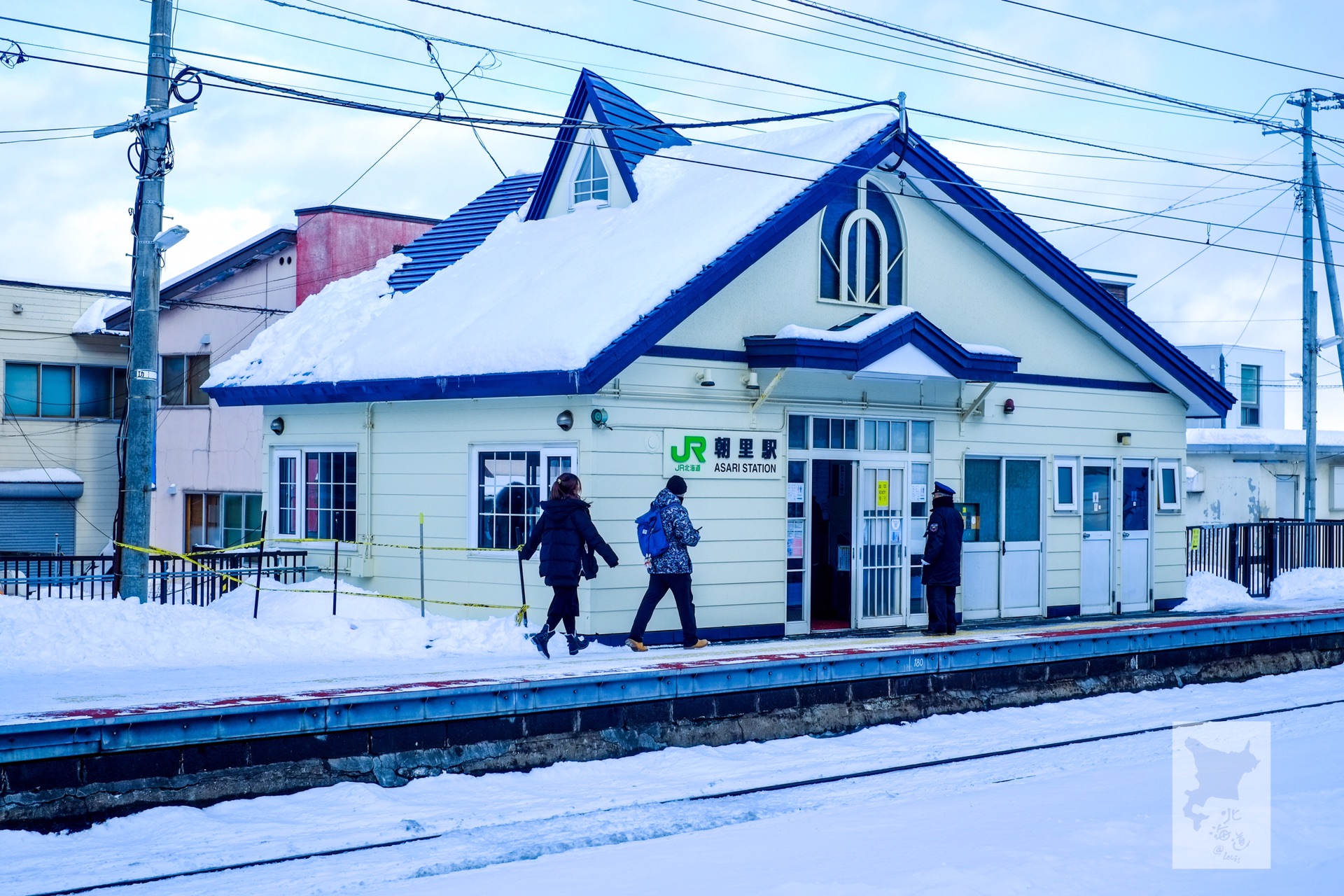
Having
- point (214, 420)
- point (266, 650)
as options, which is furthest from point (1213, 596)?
point (214, 420)

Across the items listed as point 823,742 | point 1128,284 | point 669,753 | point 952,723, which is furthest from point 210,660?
point 1128,284

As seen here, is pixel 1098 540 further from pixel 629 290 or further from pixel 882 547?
pixel 629 290

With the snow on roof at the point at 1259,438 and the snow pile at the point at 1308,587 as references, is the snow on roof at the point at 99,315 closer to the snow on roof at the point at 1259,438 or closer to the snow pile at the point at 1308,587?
the snow pile at the point at 1308,587

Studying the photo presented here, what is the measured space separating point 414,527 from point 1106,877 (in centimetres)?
1098

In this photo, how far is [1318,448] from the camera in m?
37.5

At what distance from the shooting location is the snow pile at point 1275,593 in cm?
2250

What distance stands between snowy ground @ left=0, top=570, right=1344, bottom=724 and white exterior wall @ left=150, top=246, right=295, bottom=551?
11578 mm

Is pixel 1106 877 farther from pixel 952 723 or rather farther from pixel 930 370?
pixel 930 370

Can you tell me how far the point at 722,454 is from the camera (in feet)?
53.2

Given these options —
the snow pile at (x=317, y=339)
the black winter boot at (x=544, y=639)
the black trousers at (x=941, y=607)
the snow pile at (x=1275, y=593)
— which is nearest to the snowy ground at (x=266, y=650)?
the black winter boot at (x=544, y=639)

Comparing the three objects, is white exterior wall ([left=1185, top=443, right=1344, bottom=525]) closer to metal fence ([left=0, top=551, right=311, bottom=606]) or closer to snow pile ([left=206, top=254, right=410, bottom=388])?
snow pile ([left=206, top=254, right=410, bottom=388])

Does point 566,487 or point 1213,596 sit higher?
point 566,487

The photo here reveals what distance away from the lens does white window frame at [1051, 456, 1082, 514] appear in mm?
20031

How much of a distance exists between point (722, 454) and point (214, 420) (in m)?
15.9
